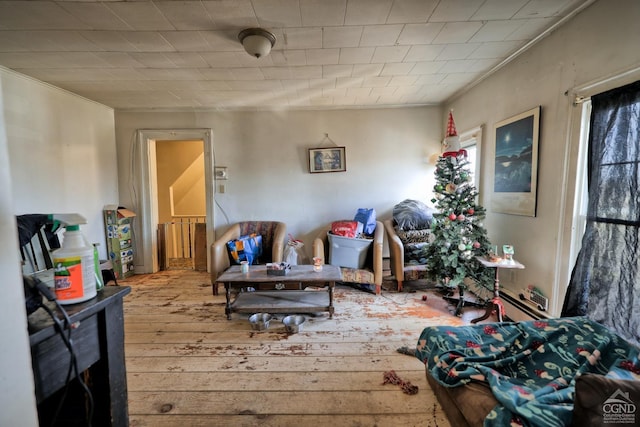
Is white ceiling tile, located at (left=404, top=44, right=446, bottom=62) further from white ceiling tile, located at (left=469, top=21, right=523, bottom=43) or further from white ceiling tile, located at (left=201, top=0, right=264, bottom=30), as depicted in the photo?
white ceiling tile, located at (left=201, top=0, right=264, bottom=30)

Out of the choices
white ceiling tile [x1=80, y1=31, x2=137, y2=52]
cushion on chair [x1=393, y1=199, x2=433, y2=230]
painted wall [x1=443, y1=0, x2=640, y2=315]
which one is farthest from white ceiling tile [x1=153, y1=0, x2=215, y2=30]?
cushion on chair [x1=393, y1=199, x2=433, y2=230]

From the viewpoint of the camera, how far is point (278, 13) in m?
1.87

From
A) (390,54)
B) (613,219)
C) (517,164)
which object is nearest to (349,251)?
(517,164)

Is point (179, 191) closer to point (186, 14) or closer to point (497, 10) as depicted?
point (186, 14)

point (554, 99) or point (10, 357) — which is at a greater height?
point (554, 99)

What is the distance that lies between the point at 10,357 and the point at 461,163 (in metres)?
3.19

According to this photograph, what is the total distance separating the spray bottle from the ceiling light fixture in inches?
73.1

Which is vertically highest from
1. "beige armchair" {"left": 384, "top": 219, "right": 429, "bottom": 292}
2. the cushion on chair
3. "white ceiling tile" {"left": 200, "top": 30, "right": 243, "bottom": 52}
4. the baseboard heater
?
"white ceiling tile" {"left": 200, "top": 30, "right": 243, "bottom": 52}

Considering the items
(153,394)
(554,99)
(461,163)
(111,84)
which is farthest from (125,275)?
(554,99)

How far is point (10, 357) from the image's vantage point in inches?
20.4

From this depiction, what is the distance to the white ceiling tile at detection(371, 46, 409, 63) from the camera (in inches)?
92.7

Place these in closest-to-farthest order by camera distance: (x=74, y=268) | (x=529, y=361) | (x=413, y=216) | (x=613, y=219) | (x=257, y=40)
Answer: (x=74, y=268) < (x=529, y=361) < (x=613, y=219) < (x=257, y=40) < (x=413, y=216)

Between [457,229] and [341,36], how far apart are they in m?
2.10

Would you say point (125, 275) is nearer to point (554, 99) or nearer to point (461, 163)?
point (461, 163)
